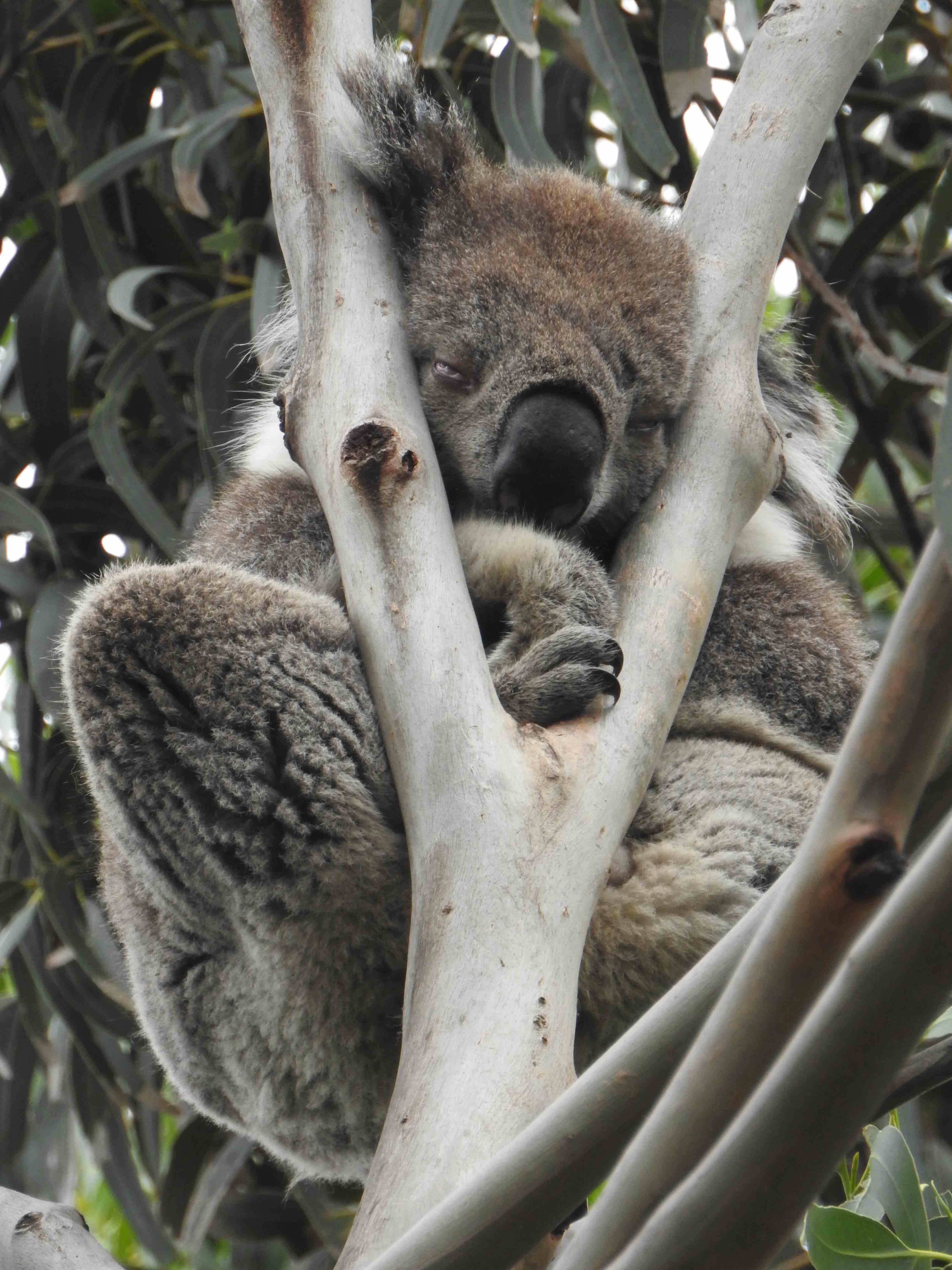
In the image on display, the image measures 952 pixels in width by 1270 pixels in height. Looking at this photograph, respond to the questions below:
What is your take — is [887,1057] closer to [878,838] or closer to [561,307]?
[878,838]

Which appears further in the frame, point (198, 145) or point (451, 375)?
point (198, 145)

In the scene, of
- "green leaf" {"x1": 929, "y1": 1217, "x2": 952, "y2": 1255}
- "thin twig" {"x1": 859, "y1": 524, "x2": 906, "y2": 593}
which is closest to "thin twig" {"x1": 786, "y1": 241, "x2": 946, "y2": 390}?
"thin twig" {"x1": 859, "y1": 524, "x2": 906, "y2": 593}

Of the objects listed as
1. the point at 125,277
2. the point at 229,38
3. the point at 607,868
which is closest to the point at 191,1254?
the point at 125,277

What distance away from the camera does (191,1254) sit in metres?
3.42

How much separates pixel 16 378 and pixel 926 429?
8.26 feet

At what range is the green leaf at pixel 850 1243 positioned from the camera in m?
1.10

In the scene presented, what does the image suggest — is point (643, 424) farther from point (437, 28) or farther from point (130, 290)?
point (130, 290)

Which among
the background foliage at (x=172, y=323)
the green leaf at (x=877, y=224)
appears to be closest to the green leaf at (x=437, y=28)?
the background foliage at (x=172, y=323)

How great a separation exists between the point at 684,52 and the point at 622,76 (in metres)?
0.14

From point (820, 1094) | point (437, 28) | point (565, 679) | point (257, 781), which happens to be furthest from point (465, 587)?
point (437, 28)

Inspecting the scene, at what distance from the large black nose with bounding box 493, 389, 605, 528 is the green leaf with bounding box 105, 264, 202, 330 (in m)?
1.37

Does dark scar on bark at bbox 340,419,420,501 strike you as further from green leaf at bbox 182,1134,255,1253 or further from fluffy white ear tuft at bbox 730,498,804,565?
green leaf at bbox 182,1134,255,1253

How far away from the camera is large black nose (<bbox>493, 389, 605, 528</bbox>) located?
1.75 metres

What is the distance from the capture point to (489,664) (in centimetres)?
154
